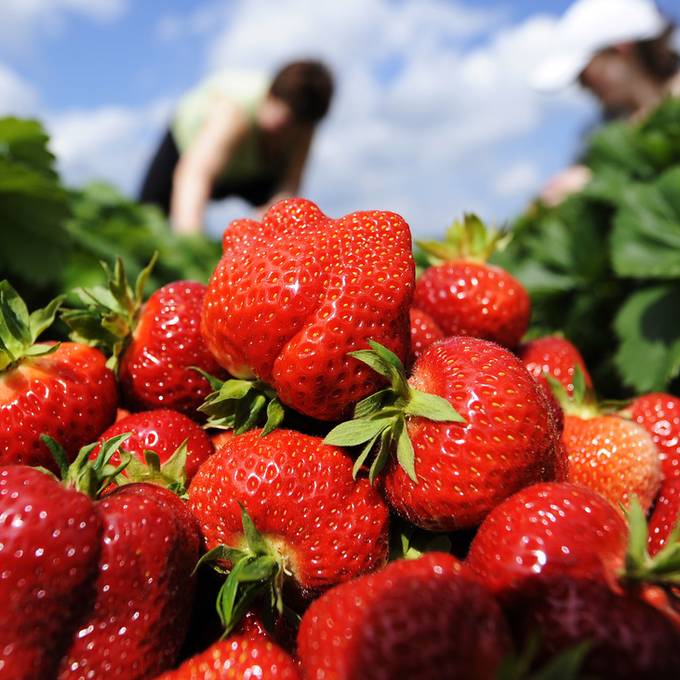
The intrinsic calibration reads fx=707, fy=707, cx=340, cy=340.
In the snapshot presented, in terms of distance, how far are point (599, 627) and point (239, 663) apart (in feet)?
1.28

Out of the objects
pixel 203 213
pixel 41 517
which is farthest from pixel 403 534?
pixel 203 213

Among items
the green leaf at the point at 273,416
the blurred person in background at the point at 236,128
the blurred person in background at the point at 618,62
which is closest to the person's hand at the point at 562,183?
the blurred person in background at the point at 618,62

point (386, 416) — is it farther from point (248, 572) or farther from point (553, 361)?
point (553, 361)

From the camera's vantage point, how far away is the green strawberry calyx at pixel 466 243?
1.37 m

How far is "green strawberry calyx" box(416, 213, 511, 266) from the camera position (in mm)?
1373

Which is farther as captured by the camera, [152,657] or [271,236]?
[271,236]

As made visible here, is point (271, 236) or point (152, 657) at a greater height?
point (271, 236)

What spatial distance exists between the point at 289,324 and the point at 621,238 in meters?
1.90

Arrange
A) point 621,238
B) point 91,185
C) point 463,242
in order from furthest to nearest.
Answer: point 91,185
point 621,238
point 463,242

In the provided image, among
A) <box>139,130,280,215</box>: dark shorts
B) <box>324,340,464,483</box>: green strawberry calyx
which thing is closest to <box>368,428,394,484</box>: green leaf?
<box>324,340,464,483</box>: green strawberry calyx

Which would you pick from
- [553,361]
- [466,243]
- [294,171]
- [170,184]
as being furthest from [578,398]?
[170,184]

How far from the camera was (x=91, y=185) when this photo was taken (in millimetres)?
4941

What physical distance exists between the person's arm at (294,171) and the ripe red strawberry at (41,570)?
4.01m

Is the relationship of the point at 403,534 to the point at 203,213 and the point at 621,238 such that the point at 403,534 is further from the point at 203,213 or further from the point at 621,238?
the point at 203,213
